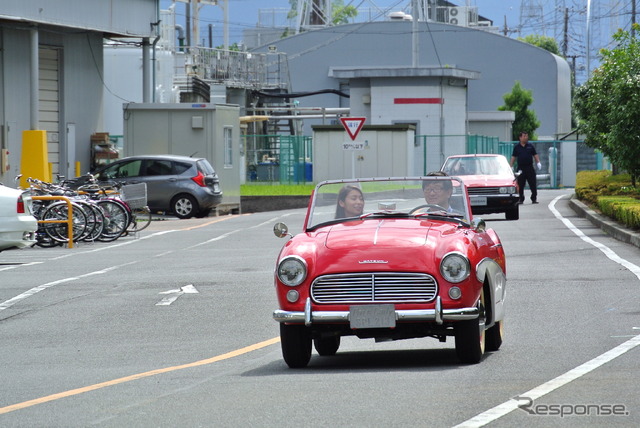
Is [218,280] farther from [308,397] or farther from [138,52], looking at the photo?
[138,52]

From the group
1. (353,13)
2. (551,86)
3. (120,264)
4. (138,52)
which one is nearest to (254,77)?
(138,52)

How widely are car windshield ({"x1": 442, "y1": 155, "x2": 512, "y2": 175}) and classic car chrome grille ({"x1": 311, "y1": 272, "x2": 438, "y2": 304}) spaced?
784 inches

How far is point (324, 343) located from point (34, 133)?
947 inches

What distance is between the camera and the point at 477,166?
28.7 meters

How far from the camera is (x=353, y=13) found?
405ft

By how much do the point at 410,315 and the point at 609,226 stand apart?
1539 cm

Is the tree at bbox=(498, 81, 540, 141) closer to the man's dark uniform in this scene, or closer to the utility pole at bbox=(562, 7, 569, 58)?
the man's dark uniform

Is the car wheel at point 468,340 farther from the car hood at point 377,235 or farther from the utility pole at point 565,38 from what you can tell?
the utility pole at point 565,38

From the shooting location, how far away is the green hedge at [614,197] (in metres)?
22.0

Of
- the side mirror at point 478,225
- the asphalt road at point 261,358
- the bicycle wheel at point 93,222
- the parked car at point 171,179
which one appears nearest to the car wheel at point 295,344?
the asphalt road at point 261,358

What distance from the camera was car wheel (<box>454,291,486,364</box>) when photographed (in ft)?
28.1

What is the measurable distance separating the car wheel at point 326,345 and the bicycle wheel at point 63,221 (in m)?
13.9

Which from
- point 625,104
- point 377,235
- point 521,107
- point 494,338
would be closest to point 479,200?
point 625,104

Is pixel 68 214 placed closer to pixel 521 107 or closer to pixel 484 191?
pixel 484 191
